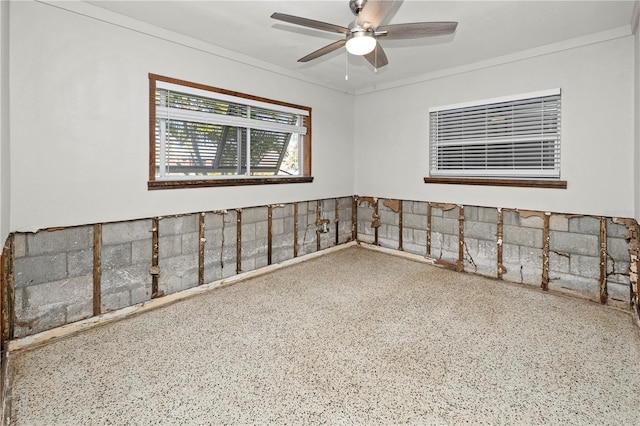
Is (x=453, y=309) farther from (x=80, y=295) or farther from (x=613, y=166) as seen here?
(x=80, y=295)

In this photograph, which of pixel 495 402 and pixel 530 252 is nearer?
pixel 495 402

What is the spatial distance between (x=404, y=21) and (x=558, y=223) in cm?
265

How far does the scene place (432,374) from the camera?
2.18 metres

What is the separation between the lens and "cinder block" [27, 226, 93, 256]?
2.61 m

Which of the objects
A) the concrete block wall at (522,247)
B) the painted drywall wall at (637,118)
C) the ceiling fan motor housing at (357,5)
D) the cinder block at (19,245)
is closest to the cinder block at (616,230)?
the painted drywall wall at (637,118)

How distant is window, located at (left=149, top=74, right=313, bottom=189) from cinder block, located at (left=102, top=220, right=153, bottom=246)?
0.38m

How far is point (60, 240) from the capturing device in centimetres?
273

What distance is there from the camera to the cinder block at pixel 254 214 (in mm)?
4074

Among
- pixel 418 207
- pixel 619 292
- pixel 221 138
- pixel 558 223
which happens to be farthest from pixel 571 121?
pixel 221 138

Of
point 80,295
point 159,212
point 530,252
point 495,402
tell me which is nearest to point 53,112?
point 159,212

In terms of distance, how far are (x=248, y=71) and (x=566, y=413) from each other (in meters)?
4.13

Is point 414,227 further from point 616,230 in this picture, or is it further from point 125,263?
point 125,263

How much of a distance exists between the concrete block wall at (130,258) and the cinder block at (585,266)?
3.24 meters

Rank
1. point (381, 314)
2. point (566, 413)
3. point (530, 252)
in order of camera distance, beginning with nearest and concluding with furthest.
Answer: point (566, 413) < point (381, 314) < point (530, 252)
